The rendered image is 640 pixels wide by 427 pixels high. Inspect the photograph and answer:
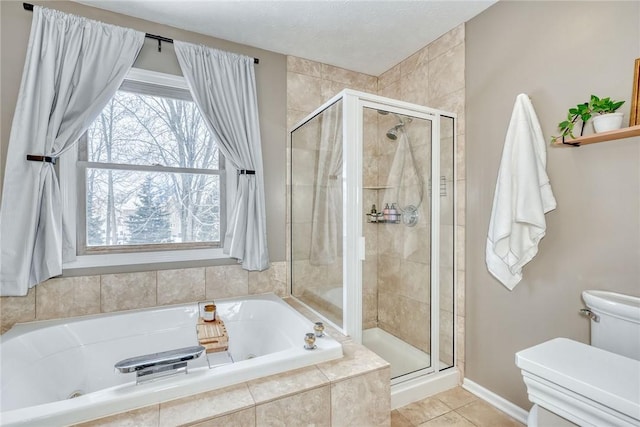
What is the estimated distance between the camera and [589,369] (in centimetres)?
112

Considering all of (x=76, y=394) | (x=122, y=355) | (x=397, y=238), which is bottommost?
(x=76, y=394)

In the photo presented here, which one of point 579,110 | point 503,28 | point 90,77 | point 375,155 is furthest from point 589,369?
point 90,77

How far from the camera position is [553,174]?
1635 mm

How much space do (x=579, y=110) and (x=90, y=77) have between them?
2.72 metres

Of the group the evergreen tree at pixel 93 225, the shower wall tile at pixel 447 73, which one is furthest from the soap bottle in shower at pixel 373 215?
the evergreen tree at pixel 93 225

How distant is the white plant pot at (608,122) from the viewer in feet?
4.36

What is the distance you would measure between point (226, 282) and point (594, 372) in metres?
2.12

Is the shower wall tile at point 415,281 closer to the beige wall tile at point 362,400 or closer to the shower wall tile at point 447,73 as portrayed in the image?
the beige wall tile at point 362,400

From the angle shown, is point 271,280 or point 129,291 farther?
point 271,280

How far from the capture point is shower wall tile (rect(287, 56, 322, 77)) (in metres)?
2.61

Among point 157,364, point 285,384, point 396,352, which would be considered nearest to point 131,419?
point 157,364

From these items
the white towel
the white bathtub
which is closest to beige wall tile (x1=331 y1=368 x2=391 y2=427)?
the white bathtub

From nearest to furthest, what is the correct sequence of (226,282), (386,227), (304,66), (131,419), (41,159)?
1. (131,419)
2. (41,159)
3. (386,227)
4. (226,282)
5. (304,66)

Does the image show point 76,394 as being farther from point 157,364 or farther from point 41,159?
point 41,159
